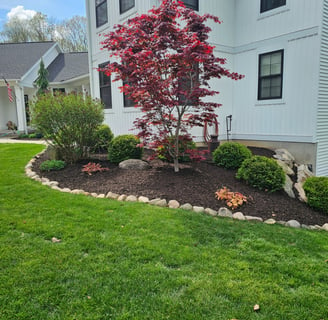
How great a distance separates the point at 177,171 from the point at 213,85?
4.36m

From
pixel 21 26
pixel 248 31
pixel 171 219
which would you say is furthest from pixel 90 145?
pixel 21 26

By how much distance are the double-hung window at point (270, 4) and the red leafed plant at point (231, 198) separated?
21.6ft

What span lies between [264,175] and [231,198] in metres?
1.05

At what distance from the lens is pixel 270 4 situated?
8.20m

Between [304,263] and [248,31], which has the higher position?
[248,31]

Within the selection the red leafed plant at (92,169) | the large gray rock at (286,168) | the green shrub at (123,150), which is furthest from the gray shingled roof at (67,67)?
the large gray rock at (286,168)

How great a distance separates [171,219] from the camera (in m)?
3.64

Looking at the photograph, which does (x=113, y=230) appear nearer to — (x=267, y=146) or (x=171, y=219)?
(x=171, y=219)

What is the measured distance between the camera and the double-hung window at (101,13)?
963 cm

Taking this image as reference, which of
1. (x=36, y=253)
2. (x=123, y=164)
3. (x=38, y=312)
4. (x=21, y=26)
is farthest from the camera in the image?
(x=21, y=26)

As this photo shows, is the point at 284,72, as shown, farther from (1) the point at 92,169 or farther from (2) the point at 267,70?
(1) the point at 92,169

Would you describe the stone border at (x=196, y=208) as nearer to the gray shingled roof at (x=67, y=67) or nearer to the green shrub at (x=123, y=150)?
the green shrub at (x=123, y=150)

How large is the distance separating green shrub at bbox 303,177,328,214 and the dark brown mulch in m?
0.13

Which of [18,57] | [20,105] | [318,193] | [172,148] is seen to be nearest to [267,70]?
[172,148]
